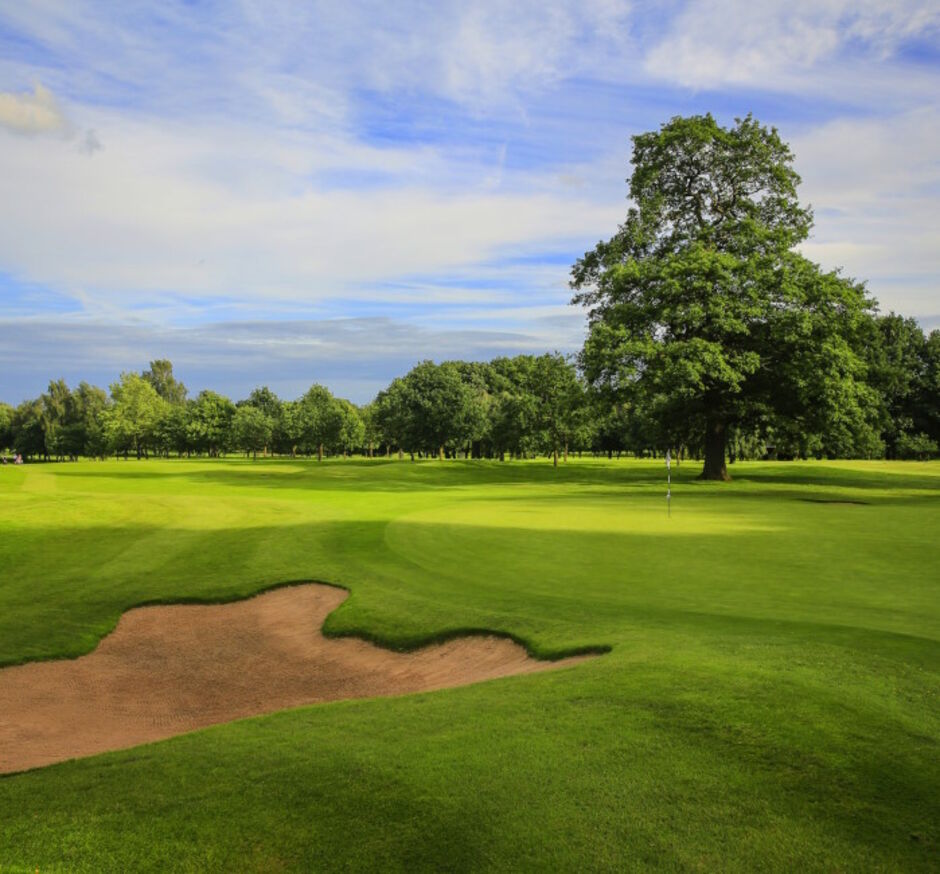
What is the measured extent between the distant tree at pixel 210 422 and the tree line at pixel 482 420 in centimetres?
23

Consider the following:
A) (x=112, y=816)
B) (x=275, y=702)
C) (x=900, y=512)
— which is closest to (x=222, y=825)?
(x=112, y=816)

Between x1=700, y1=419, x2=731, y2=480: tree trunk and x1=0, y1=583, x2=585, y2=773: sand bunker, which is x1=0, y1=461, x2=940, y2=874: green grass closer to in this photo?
x1=0, y1=583, x2=585, y2=773: sand bunker

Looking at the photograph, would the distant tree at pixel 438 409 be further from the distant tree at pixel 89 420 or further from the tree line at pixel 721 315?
the distant tree at pixel 89 420

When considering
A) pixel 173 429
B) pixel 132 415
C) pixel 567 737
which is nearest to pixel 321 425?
pixel 173 429

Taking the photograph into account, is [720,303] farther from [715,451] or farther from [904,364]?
[904,364]

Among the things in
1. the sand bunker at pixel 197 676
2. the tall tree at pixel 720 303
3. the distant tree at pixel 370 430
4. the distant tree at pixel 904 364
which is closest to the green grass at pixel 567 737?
the sand bunker at pixel 197 676

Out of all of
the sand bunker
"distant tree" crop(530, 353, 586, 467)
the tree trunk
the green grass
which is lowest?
the sand bunker

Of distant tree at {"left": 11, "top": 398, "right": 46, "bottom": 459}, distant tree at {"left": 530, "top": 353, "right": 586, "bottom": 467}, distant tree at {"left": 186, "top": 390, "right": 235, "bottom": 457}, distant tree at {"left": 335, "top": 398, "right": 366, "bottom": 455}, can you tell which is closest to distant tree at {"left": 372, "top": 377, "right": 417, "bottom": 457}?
distant tree at {"left": 335, "top": 398, "right": 366, "bottom": 455}

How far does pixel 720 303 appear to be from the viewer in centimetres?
4269

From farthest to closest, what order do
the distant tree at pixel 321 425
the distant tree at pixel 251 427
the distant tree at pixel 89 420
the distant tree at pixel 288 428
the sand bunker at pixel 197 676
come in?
the distant tree at pixel 89 420, the distant tree at pixel 251 427, the distant tree at pixel 288 428, the distant tree at pixel 321 425, the sand bunker at pixel 197 676

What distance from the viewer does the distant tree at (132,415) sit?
424 ft

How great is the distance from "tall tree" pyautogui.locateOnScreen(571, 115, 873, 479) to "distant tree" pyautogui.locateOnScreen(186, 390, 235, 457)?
9836 centimetres

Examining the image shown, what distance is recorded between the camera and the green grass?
207 inches

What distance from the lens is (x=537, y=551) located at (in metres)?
19.7
